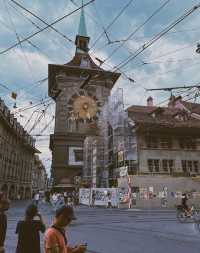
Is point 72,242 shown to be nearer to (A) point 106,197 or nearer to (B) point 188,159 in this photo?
(A) point 106,197

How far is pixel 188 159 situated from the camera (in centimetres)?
3525

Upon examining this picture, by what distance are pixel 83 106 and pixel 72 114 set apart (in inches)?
114

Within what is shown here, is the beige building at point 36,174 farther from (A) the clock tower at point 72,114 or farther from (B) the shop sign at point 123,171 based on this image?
(B) the shop sign at point 123,171

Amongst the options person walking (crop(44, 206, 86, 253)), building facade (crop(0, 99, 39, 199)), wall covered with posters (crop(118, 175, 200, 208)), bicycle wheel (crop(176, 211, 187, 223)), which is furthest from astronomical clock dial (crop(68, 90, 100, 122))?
person walking (crop(44, 206, 86, 253))

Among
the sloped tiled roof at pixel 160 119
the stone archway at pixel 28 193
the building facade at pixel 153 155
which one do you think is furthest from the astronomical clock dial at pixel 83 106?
the stone archway at pixel 28 193

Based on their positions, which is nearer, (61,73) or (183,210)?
(183,210)

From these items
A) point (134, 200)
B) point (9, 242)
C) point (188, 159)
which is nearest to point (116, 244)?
point (9, 242)

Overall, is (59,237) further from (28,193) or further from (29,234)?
(28,193)

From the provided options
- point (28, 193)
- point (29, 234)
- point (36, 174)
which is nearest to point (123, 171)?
point (29, 234)

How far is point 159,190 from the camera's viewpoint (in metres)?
30.9

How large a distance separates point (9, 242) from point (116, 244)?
3454 mm

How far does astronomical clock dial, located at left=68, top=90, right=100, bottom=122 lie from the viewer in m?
55.1

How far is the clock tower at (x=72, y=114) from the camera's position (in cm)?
4966

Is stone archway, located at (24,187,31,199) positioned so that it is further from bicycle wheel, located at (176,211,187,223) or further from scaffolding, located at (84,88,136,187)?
bicycle wheel, located at (176,211,187,223)
